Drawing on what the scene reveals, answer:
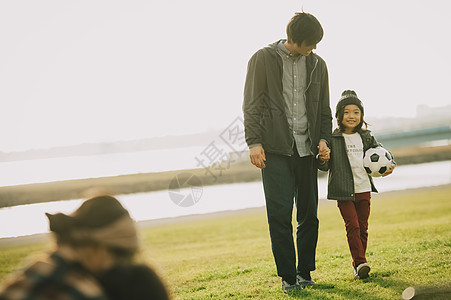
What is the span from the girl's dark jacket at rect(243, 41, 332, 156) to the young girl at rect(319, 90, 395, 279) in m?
0.43

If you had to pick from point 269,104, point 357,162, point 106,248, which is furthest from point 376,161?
point 106,248

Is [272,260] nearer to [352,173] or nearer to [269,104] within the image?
[352,173]

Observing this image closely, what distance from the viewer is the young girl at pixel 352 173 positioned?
445 centimetres

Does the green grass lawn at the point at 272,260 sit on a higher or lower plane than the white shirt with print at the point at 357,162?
lower

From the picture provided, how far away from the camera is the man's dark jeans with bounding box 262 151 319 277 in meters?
4.12

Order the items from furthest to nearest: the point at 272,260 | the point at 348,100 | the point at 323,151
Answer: the point at 272,260, the point at 348,100, the point at 323,151

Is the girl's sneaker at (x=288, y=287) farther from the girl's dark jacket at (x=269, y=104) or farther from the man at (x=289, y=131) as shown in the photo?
the girl's dark jacket at (x=269, y=104)

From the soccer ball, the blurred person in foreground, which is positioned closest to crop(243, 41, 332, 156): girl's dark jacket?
the soccer ball

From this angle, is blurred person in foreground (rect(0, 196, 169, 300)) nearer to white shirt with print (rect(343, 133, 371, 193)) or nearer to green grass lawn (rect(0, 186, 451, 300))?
green grass lawn (rect(0, 186, 451, 300))

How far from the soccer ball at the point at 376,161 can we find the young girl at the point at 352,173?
5cm

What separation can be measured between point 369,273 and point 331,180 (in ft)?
3.04

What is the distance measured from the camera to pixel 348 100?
4.75 m

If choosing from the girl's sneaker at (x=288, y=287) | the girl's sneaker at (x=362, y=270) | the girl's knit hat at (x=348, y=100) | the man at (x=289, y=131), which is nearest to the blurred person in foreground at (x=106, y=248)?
the man at (x=289, y=131)

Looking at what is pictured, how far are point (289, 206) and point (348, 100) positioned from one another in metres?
1.30
